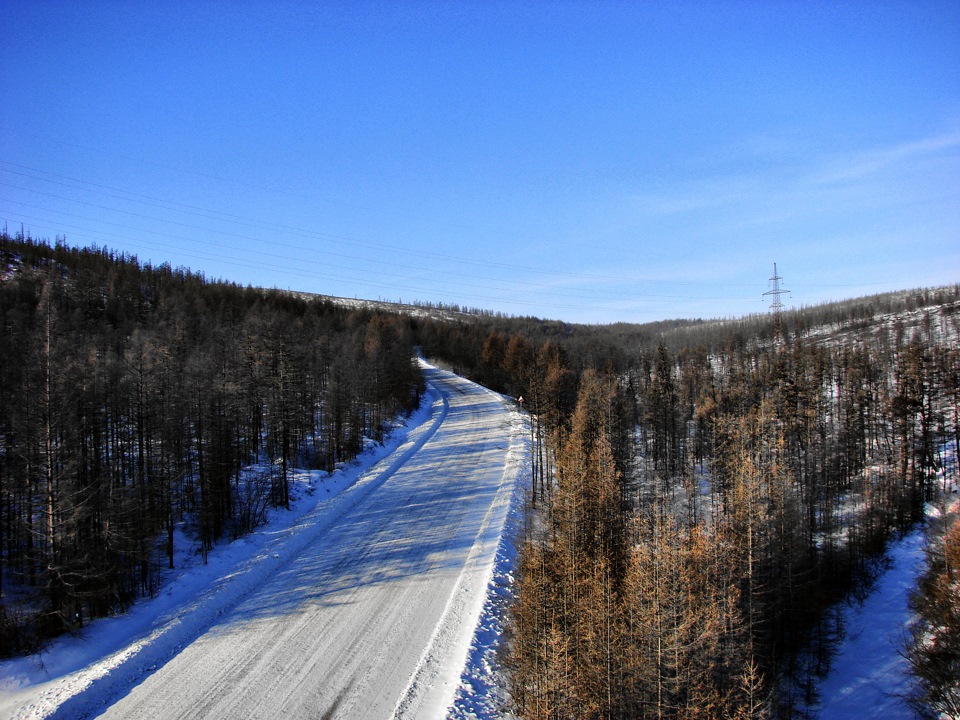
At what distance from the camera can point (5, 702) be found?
48.2 feet

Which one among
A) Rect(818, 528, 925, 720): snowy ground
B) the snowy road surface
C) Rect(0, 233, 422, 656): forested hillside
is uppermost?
Rect(0, 233, 422, 656): forested hillside

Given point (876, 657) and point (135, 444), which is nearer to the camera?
point (876, 657)

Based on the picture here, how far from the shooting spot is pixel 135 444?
39844 mm

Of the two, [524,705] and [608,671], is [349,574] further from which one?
[608,671]

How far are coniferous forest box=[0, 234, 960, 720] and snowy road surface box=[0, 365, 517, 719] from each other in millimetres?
3344

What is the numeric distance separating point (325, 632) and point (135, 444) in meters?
29.8

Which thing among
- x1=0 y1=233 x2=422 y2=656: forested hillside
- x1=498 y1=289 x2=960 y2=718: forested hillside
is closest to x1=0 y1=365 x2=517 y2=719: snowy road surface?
x1=498 y1=289 x2=960 y2=718: forested hillside

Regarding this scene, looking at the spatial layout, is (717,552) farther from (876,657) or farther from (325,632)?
(876,657)

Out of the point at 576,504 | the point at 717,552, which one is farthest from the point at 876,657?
the point at 576,504

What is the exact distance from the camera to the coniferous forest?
16703mm

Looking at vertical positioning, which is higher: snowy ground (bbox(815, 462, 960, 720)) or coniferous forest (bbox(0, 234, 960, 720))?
coniferous forest (bbox(0, 234, 960, 720))

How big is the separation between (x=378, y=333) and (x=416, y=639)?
78736 mm

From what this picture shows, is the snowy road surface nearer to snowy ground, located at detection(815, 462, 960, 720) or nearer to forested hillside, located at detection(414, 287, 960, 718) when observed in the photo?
forested hillside, located at detection(414, 287, 960, 718)

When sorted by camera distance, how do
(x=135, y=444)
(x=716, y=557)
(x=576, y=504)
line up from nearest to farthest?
(x=716, y=557), (x=576, y=504), (x=135, y=444)
